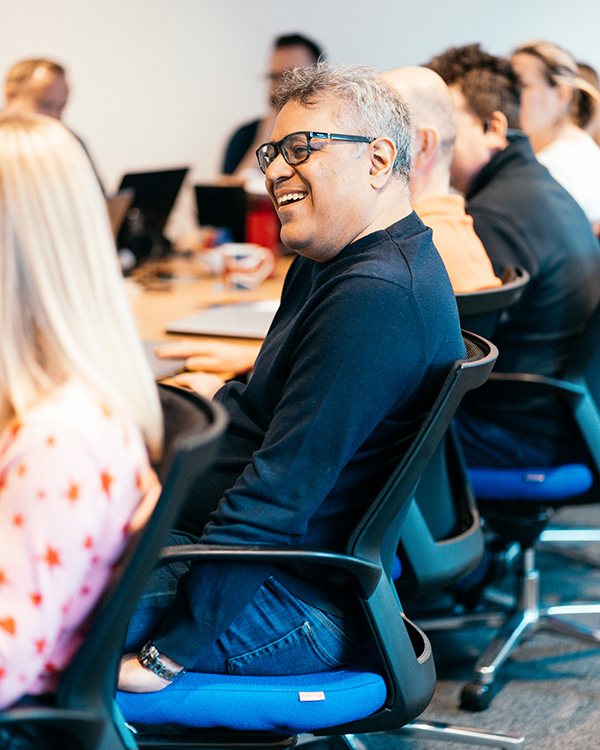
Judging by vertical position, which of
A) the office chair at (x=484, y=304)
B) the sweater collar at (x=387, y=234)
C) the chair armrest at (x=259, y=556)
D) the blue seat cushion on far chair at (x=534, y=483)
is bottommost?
the blue seat cushion on far chair at (x=534, y=483)

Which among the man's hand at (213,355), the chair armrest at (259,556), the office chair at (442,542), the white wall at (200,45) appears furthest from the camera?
the white wall at (200,45)

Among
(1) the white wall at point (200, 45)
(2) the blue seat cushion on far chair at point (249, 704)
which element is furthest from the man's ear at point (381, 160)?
(1) the white wall at point (200, 45)

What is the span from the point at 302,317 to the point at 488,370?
28cm

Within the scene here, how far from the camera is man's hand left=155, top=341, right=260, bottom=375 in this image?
6.01 feet

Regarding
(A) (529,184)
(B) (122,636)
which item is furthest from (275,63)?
(B) (122,636)

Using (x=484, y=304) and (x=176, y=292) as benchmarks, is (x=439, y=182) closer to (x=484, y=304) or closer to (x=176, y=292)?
(x=484, y=304)

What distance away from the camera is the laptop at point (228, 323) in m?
2.08

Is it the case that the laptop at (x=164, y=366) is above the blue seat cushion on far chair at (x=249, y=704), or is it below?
above

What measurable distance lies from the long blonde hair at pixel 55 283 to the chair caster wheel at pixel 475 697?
51.3 inches

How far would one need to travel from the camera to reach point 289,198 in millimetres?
1346

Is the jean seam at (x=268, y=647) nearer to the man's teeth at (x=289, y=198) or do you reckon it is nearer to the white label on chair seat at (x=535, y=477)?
the man's teeth at (x=289, y=198)

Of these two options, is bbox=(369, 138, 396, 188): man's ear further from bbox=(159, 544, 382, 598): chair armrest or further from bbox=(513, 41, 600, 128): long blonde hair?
bbox=(513, 41, 600, 128): long blonde hair

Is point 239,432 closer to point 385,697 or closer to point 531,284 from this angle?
point 385,697

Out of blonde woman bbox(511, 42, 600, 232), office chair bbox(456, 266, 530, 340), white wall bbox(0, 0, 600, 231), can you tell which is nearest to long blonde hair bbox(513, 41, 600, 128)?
blonde woman bbox(511, 42, 600, 232)
